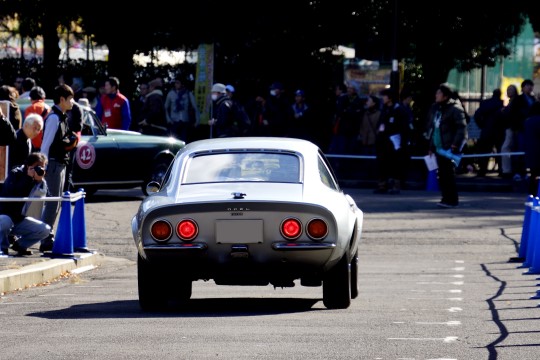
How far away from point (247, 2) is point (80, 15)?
167 inches

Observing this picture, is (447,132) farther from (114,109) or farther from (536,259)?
(536,259)

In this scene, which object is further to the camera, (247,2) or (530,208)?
(247,2)

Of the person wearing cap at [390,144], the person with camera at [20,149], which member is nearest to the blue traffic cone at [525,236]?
the person with camera at [20,149]

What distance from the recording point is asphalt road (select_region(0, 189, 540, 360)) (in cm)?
889

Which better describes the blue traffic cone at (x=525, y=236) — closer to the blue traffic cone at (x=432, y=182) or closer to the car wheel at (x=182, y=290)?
the car wheel at (x=182, y=290)

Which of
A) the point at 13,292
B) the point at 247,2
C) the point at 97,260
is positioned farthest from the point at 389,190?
the point at 13,292

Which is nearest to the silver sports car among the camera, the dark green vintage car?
the camera

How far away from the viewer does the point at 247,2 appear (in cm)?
3391

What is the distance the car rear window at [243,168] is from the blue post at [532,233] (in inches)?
164

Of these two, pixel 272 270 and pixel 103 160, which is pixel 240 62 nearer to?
pixel 103 160

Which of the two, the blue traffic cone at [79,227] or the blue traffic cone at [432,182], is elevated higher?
the blue traffic cone at [79,227]

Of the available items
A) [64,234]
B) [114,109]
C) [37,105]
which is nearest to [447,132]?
[114,109]

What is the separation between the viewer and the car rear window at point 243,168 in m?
11.5

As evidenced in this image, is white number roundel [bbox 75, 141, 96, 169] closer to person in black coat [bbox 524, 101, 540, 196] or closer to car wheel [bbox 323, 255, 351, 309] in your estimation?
person in black coat [bbox 524, 101, 540, 196]
